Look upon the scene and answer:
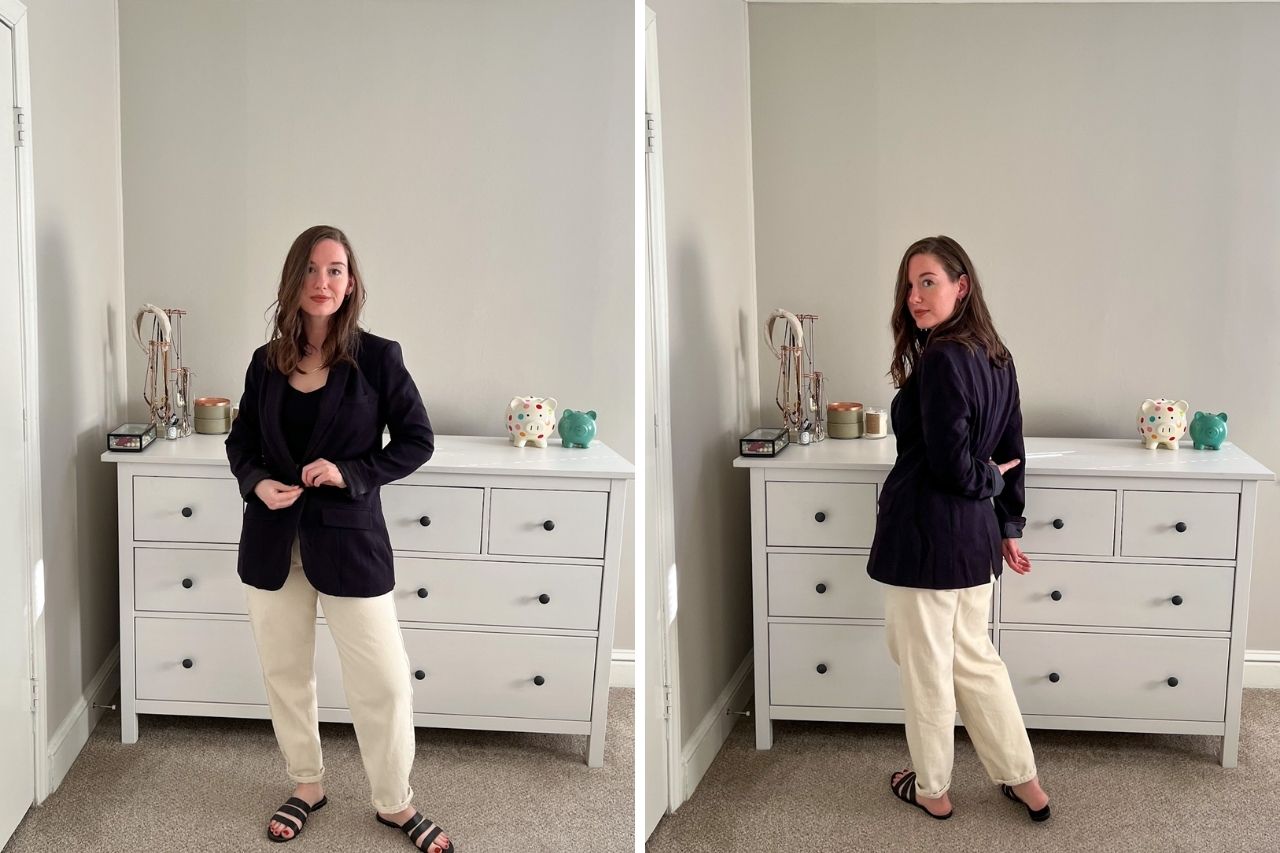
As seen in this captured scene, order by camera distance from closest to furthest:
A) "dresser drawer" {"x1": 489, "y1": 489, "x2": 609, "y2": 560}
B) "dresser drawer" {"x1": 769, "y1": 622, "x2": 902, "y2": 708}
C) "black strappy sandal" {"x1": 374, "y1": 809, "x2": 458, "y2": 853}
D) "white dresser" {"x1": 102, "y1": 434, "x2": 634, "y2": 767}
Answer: "black strappy sandal" {"x1": 374, "y1": 809, "x2": 458, "y2": 853}
"white dresser" {"x1": 102, "y1": 434, "x2": 634, "y2": 767}
"dresser drawer" {"x1": 489, "y1": 489, "x2": 609, "y2": 560}
"dresser drawer" {"x1": 769, "y1": 622, "x2": 902, "y2": 708}

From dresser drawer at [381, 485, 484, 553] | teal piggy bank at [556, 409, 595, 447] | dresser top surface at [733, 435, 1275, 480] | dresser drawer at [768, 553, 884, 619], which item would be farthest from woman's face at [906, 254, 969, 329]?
dresser drawer at [381, 485, 484, 553]

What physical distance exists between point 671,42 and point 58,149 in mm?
1259

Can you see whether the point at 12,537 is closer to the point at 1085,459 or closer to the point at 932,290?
the point at 932,290

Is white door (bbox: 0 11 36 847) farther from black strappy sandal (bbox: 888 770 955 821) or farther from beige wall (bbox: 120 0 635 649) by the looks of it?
black strappy sandal (bbox: 888 770 955 821)

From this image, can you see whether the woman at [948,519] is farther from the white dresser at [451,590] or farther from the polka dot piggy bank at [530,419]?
the polka dot piggy bank at [530,419]

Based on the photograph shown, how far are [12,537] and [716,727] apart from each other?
164 cm

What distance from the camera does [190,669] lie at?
2.54m

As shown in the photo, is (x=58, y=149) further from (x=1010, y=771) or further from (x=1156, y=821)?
(x=1156, y=821)

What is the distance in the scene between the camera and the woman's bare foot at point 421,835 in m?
2.31

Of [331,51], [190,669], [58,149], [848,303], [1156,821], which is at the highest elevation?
[331,51]

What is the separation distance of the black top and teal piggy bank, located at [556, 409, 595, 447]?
593 millimetres

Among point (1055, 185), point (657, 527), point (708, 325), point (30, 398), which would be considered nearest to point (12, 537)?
point (30, 398)

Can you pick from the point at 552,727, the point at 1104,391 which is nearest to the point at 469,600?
the point at 552,727

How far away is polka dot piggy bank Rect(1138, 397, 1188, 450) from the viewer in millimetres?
2816
